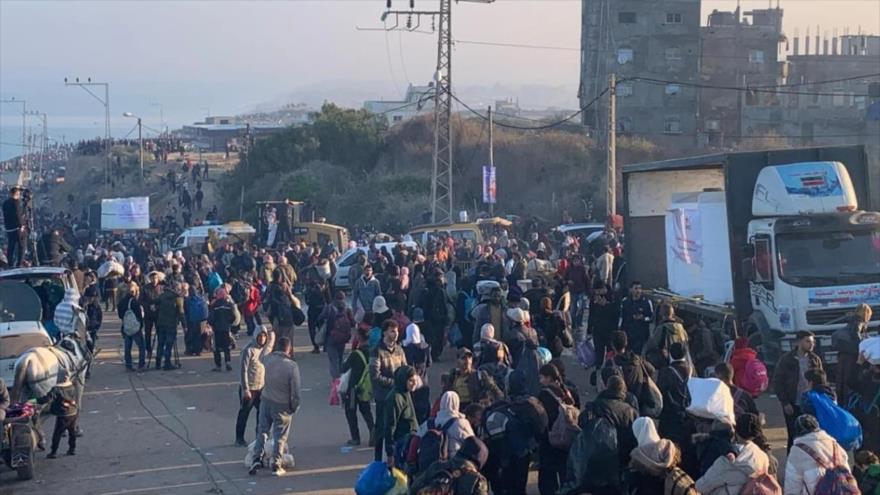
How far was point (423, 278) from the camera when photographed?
20.1m

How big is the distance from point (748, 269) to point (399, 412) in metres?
6.59

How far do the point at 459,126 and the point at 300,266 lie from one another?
1335 inches

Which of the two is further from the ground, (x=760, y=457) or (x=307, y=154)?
(x=307, y=154)

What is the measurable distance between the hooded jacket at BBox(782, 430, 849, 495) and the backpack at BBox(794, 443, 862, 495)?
16 mm

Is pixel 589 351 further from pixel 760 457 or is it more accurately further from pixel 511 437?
pixel 760 457

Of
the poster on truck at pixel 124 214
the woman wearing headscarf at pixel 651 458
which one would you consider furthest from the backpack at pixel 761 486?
the poster on truck at pixel 124 214

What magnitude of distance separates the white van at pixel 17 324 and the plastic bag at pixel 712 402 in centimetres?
890

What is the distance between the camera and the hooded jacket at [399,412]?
37.7ft

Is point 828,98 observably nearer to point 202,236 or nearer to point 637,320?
point 202,236

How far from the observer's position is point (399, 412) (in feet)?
37.8

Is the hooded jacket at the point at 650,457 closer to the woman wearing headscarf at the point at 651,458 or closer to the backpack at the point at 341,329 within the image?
the woman wearing headscarf at the point at 651,458

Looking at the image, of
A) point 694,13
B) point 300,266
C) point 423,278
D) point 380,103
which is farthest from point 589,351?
point 380,103

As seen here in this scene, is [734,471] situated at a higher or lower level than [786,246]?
lower

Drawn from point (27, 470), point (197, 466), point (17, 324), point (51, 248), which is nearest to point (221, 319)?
point (17, 324)
